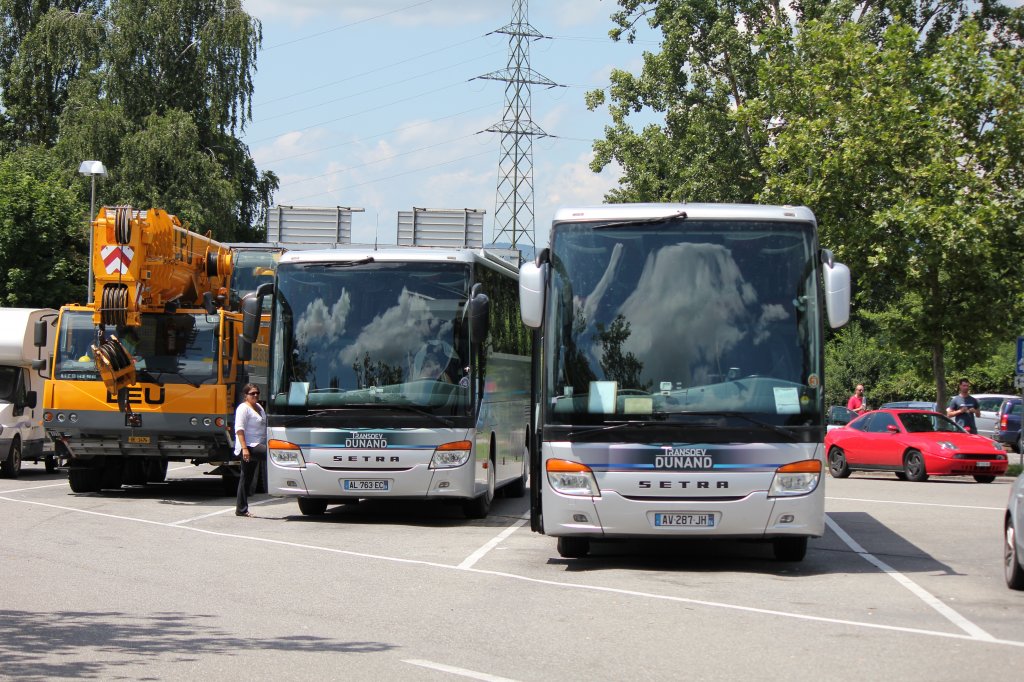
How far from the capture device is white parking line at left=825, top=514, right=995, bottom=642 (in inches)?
381

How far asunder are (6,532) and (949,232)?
2069 cm

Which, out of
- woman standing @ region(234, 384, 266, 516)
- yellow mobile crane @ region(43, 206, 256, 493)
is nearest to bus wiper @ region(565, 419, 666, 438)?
woman standing @ region(234, 384, 266, 516)

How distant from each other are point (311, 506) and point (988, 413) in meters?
35.6

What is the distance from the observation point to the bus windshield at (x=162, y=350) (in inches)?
826

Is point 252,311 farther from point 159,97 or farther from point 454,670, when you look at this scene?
point 159,97

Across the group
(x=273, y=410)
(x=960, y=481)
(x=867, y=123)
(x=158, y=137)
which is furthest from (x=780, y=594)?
(x=158, y=137)

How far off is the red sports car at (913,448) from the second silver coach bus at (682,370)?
50.2 ft

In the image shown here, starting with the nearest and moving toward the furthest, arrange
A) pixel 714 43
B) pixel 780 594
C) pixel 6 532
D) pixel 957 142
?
pixel 780 594 → pixel 6 532 → pixel 957 142 → pixel 714 43

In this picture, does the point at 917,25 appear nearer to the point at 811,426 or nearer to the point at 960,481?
the point at 960,481

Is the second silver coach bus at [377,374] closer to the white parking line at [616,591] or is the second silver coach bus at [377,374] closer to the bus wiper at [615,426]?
the white parking line at [616,591]

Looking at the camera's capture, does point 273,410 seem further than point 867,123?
No

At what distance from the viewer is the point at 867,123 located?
3152cm

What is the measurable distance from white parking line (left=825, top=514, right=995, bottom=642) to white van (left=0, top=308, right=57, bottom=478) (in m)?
16.4

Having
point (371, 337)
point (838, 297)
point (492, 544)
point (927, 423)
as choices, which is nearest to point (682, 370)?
point (838, 297)
